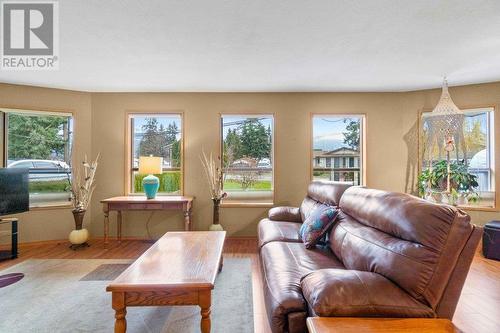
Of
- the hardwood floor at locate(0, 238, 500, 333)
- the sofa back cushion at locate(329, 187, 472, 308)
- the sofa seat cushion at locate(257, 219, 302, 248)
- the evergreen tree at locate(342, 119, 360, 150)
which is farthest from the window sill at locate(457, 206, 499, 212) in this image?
the sofa back cushion at locate(329, 187, 472, 308)

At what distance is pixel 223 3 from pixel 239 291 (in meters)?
2.57

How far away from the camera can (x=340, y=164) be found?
4.57 meters

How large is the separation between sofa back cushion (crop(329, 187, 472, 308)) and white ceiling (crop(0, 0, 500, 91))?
167cm

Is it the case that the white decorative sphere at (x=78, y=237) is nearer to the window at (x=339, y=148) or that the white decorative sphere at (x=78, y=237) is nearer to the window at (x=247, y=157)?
the window at (x=247, y=157)

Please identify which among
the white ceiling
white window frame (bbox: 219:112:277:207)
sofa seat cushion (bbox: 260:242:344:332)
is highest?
the white ceiling

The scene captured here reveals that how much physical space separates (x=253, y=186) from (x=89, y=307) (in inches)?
113

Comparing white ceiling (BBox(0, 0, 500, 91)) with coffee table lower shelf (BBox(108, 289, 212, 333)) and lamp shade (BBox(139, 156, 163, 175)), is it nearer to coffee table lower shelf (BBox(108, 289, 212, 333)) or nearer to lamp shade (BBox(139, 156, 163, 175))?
lamp shade (BBox(139, 156, 163, 175))

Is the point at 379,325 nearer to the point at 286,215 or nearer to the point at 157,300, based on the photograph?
the point at 157,300

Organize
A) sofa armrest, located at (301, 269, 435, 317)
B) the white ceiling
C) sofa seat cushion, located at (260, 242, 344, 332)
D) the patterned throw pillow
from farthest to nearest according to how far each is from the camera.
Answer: the patterned throw pillow < the white ceiling < sofa seat cushion, located at (260, 242, 344, 332) < sofa armrest, located at (301, 269, 435, 317)

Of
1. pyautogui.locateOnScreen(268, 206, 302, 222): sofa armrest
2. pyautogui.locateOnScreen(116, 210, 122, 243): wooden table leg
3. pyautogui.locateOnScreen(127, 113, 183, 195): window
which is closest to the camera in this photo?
pyautogui.locateOnScreen(268, 206, 302, 222): sofa armrest

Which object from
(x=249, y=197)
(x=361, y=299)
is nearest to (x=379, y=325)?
(x=361, y=299)

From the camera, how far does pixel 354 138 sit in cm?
457

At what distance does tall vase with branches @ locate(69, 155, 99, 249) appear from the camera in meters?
Result: 3.86

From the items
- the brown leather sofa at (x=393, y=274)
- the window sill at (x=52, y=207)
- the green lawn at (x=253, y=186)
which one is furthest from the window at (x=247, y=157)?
the brown leather sofa at (x=393, y=274)
